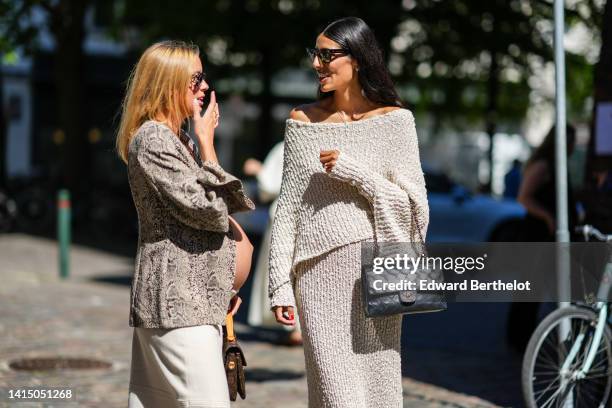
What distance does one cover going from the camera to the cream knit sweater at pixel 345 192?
4.31 metres

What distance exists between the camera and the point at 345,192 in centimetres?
441

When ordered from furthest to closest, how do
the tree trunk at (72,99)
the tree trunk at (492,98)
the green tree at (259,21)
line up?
the tree trunk at (72,99), the tree trunk at (492,98), the green tree at (259,21)

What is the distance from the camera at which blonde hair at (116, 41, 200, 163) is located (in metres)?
4.17

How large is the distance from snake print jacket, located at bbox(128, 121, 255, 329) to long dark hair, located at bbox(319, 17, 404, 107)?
0.68 meters

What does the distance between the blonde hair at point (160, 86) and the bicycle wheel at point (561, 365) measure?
2.53 metres

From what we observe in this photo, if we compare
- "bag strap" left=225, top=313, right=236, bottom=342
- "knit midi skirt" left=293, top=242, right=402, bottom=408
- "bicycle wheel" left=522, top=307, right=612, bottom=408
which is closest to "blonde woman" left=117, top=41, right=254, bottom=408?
"bag strap" left=225, top=313, right=236, bottom=342

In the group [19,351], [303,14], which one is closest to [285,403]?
[19,351]

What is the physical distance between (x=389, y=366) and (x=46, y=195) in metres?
19.3

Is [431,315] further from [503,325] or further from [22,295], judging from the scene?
[22,295]

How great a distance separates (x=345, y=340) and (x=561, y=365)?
1.97 meters

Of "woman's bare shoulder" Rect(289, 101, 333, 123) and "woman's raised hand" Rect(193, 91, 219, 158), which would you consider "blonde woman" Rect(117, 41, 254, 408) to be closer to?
"woman's raised hand" Rect(193, 91, 219, 158)

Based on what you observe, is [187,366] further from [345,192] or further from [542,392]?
[542,392]

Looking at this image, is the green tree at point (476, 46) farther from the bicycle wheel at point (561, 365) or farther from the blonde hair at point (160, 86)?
the blonde hair at point (160, 86)

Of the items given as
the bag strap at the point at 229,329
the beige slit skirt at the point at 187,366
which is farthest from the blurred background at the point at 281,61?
the beige slit skirt at the point at 187,366
